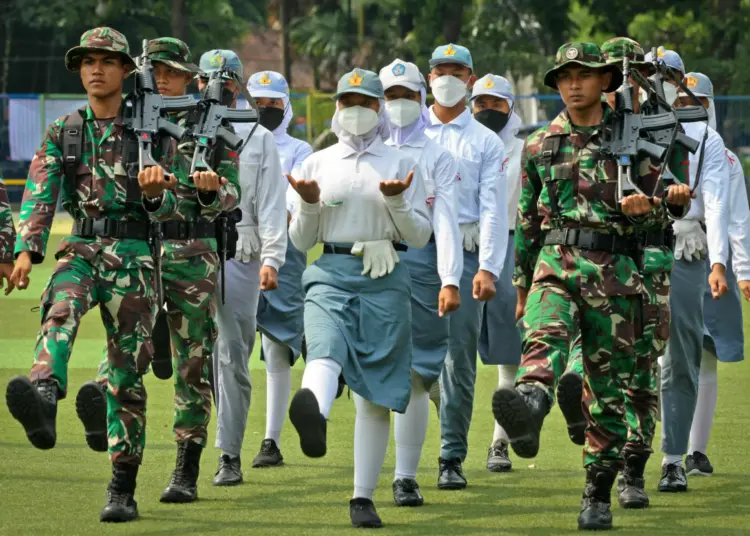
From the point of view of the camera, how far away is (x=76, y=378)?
45.3 feet

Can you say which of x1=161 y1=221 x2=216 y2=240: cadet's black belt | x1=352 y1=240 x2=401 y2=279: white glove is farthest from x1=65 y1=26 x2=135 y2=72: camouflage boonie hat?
x1=352 y1=240 x2=401 y2=279: white glove

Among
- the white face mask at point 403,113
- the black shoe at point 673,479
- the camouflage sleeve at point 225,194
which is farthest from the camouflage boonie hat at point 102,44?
the black shoe at point 673,479

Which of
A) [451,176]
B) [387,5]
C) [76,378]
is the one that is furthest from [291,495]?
[387,5]

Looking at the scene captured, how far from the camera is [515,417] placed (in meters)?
6.86

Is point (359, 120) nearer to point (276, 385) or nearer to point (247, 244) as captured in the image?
point (247, 244)

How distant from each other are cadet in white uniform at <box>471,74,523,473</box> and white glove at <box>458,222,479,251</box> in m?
0.45

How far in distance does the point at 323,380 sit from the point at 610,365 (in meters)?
1.32

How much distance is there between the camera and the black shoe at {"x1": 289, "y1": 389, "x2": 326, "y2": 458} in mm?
7172

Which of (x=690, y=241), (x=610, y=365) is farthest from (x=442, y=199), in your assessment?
(x=690, y=241)

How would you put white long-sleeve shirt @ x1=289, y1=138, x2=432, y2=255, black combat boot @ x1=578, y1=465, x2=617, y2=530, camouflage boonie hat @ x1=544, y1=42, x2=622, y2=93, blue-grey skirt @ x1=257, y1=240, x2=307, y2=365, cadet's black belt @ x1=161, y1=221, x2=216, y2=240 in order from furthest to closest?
blue-grey skirt @ x1=257, y1=240, x2=307, y2=365
cadet's black belt @ x1=161, y1=221, x2=216, y2=240
white long-sleeve shirt @ x1=289, y1=138, x2=432, y2=255
black combat boot @ x1=578, y1=465, x2=617, y2=530
camouflage boonie hat @ x1=544, y1=42, x2=622, y2=93

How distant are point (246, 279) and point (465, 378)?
1335 millimetres

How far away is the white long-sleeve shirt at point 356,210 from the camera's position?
8109 millimetres

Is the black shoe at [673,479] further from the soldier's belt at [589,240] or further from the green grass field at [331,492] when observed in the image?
the soldier's belt at [589,240]

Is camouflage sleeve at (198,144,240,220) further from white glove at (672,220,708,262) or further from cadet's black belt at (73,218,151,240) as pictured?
white glove at (672,220,708,262)
